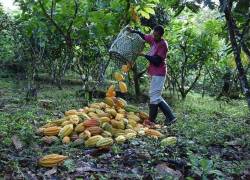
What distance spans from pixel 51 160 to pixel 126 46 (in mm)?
2480

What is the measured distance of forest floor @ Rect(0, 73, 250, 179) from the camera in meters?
4.72

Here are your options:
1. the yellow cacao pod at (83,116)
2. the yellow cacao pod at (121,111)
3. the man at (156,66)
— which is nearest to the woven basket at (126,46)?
the man at (156,66)

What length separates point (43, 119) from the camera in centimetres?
698

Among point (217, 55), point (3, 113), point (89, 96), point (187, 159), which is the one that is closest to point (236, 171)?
point (187, 159)

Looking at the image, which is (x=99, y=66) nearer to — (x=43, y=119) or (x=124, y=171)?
(x=43, y=119)

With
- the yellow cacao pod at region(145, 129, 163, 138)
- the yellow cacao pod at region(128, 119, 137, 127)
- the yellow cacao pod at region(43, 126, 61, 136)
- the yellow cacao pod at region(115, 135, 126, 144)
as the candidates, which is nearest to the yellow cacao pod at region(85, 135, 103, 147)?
the yellow cacao pod at region(115, 135, 126, 144)

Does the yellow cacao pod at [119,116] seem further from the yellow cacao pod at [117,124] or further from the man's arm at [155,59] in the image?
the man's arm at [155,59]

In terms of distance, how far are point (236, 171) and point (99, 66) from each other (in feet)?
23.7

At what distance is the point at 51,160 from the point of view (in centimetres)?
493

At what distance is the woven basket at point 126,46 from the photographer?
266 inches

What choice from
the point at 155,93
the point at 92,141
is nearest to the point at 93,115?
the point at 92,141

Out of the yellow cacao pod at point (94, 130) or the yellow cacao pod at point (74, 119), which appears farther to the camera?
the yellow cacao pod at point (74, 119)

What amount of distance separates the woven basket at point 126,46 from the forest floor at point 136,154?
1284 millimetres

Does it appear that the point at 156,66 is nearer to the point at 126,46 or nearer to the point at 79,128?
the point at 126,46
